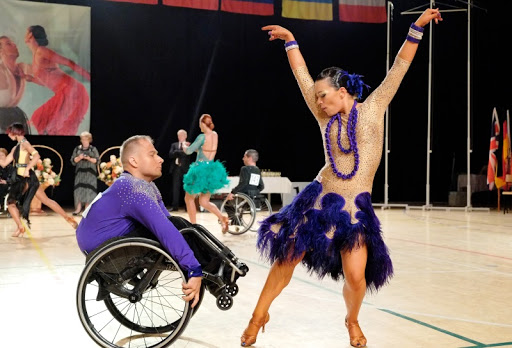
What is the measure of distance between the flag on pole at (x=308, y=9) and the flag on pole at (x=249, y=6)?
0.31 meters

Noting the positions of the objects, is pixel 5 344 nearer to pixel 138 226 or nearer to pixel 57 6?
pixel 138 226

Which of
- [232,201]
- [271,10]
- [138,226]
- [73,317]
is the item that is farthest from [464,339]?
[271,10]

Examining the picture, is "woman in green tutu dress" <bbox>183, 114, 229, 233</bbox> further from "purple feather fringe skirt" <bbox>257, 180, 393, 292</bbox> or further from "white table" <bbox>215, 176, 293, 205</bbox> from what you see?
"purple feather fringe skirt" <bbox>257, 180, 393, 292</bbox>

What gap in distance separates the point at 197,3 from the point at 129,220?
8.80m

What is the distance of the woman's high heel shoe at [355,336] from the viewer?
2871 mm

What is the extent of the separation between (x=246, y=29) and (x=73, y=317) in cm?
995

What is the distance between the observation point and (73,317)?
339 cm

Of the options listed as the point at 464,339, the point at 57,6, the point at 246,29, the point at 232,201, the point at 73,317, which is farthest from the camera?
the point at 246,29

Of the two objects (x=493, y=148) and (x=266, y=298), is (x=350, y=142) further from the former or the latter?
(x=493, y=148)

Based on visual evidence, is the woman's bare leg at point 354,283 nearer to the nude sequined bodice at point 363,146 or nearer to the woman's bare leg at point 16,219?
the nude sequined bodice at point 363,146

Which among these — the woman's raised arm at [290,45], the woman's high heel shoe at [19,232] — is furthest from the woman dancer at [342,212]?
the woman's high heel shoe at [19,232]

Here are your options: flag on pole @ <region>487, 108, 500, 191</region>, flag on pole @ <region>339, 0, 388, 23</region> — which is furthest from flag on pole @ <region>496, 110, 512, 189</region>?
flag on pole @ <region>339, 0, 388, 23</region>

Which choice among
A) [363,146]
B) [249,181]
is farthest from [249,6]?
[363,146]

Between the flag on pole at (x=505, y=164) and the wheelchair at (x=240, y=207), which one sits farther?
the flag on pole at (x=505, y=164)
